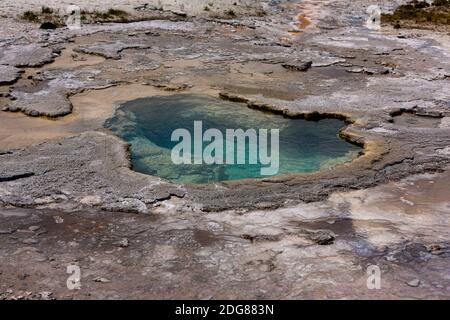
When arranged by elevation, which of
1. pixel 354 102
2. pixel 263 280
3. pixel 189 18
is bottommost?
pixel 263 280

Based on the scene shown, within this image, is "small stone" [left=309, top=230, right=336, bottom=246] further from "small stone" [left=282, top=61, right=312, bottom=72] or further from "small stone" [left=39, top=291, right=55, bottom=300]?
"small stone" [left=282, top=61, right=312, bottom=72]

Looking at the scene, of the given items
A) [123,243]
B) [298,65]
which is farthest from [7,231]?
[298,65]

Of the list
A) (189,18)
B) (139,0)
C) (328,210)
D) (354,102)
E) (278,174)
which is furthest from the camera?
(139,0)

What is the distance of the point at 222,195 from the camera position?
18.8ft

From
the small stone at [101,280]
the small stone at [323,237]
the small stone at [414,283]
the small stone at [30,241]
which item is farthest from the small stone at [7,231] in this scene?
the small stone at [414,283]

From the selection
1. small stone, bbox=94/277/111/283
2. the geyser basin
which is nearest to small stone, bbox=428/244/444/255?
the geyser basin

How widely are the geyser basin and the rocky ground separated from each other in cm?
27

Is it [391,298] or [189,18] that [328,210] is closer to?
[391,298]

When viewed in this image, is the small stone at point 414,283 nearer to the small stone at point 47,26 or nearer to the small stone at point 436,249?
the small stone at point 436,249

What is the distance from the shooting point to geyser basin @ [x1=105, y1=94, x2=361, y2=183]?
6.65 metres

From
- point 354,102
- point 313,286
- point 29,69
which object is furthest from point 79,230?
point 29,69

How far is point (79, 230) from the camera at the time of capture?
16.7 ft

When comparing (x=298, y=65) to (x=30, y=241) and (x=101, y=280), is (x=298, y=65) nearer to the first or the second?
(x=30, y=241)

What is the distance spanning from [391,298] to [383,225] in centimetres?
125
